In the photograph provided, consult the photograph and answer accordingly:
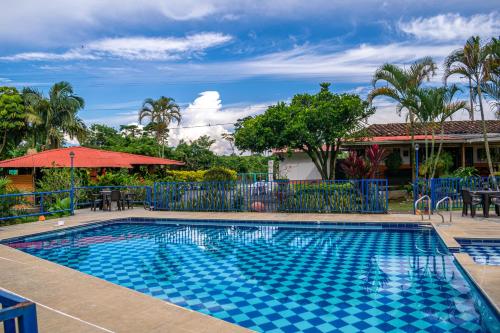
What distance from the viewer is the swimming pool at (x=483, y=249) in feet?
25.6

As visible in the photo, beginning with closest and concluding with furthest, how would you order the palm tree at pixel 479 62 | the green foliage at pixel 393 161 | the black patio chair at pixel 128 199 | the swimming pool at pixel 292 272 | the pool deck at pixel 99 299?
the pool deck at pixel 99 299 → the swimming pool at pixel 292 272 → the palm tree at pixel 479 62 → the black patio chair at pixel 128 199 → the green foliage at pixel 393 161

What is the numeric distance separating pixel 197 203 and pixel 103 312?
10.5m

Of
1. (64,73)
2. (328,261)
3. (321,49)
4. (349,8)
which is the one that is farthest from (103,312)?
(64,73)

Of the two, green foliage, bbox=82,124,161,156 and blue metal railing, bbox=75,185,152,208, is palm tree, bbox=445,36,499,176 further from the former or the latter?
green foliage, bbox=82,124,161,156

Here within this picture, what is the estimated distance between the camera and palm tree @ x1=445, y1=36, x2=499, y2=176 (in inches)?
537

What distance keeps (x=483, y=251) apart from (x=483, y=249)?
0.56ft

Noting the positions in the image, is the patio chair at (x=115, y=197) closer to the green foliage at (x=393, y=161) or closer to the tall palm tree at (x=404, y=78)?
the tall palm tree at (x=404, y=78)

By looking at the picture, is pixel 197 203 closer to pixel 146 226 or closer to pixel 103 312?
pixel 146 226

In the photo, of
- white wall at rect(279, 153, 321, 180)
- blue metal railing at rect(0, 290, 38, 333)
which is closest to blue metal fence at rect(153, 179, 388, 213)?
white wall at rect(279, 153, 321, 180)

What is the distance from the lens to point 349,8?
1549 cm

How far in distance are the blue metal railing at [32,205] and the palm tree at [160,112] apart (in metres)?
19.9

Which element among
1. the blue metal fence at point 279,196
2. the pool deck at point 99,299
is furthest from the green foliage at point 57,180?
the pool deck at point 99,299

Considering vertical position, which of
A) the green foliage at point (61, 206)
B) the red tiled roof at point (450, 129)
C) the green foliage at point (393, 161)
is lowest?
the green foliage at point (61, 206)

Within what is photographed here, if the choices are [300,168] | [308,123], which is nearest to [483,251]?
[308,123]
